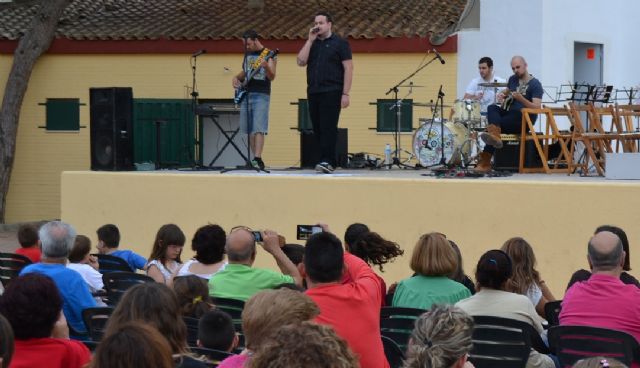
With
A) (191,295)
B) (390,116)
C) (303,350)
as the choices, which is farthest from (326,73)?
(303,350)

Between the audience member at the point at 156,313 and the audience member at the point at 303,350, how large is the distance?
1465 millimetres

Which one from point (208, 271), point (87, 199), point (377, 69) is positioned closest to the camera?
point (208, 271)

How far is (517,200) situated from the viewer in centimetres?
1057

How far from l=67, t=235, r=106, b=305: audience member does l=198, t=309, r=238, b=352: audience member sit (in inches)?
103

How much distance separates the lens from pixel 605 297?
5863mm

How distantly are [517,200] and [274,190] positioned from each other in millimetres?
2662

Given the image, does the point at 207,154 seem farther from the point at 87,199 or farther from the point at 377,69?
the point at 87,199

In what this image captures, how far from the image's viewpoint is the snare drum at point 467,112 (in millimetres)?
13570

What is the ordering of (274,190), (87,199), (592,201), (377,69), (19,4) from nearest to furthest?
(592,201)
(274,190)
(87,199)
(377,69)
(19,4)

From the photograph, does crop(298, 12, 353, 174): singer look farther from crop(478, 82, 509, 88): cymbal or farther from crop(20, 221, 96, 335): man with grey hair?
crop(20, 221, 96, 335): man with grey hair

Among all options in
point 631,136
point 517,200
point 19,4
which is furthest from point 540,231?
point 19,4

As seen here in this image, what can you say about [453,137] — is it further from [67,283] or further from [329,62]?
[67,283]

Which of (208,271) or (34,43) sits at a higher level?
(34,43)

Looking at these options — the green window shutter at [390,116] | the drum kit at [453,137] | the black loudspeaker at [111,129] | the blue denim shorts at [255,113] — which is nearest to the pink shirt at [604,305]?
the drum kit at [453,137]
